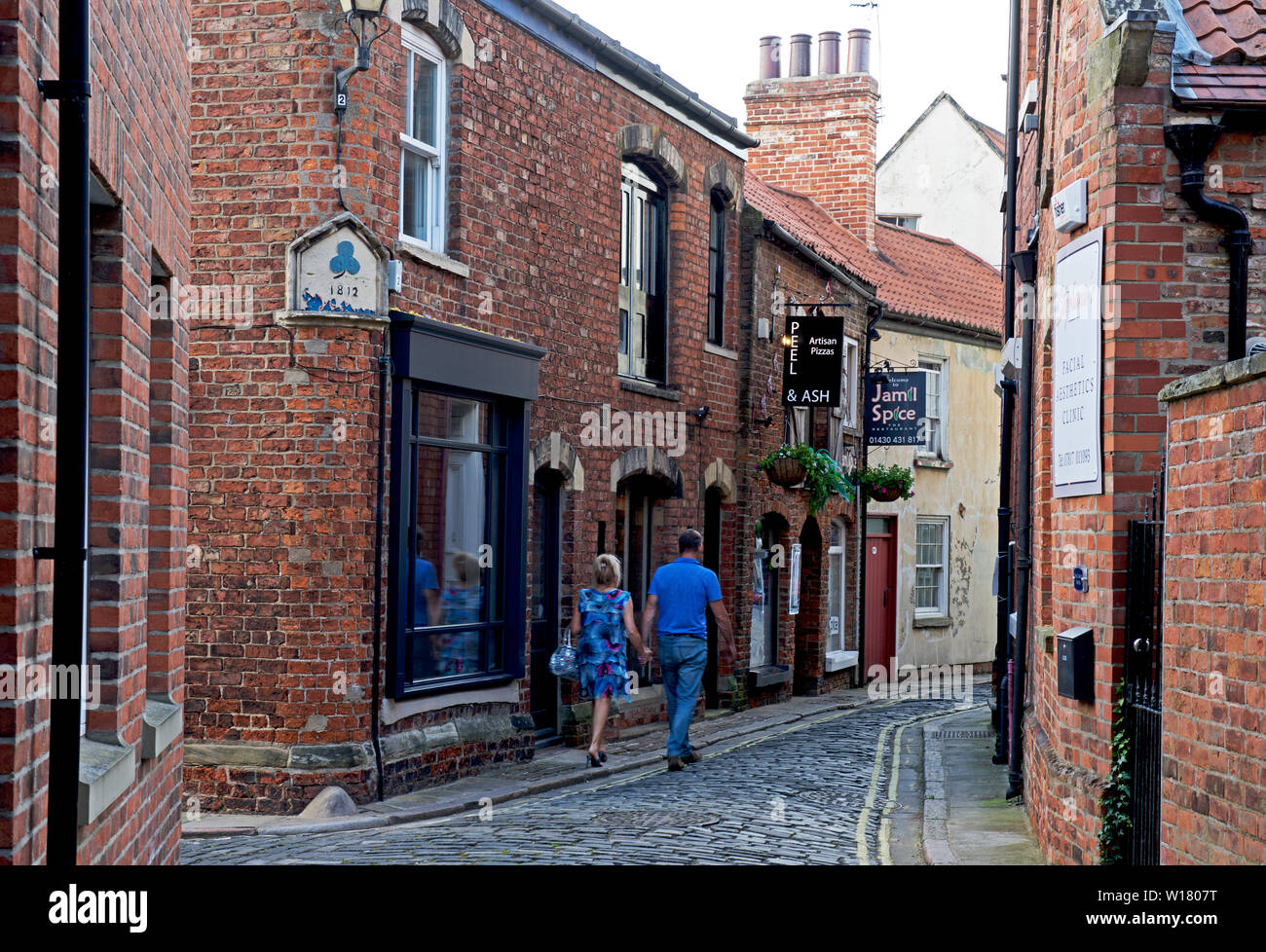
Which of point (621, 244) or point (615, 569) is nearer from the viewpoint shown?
point (615, 569)

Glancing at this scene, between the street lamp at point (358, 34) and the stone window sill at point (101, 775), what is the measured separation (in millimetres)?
6757

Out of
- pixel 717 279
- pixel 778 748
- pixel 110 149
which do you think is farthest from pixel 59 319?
pixel 717 279

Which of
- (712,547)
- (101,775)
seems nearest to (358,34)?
(101,775)

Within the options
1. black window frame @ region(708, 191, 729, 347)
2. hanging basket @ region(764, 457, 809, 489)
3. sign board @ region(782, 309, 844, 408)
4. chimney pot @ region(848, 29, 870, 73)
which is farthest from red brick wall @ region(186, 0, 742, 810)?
chimney pot @ region(848, 29, 870, 73)

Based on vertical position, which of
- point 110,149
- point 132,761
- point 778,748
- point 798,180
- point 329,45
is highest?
point 798,180

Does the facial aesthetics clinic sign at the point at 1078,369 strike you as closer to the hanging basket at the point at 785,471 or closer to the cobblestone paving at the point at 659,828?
the cobblestone paving at the point at 659,828

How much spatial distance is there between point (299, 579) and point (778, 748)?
636 cm

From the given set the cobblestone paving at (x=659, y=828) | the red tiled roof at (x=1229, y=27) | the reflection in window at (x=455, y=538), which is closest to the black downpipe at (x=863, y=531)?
the cobblestone paving at (x=659, y=828)

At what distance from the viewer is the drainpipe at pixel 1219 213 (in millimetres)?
7262

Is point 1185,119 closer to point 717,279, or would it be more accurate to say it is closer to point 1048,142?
point 1048,142

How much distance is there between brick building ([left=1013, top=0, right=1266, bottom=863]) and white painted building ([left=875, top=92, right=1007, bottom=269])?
1087 inches

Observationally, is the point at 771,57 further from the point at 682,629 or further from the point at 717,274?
the point at 682,629

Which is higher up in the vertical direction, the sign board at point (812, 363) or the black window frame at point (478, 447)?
the sign board at point (812, 363)

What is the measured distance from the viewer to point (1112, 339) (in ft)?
23.9
